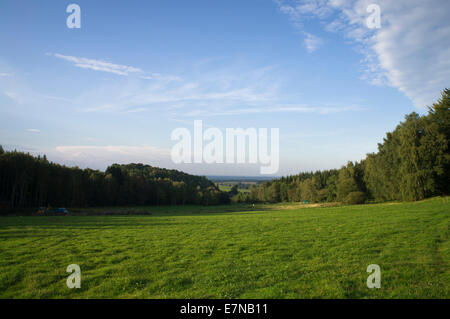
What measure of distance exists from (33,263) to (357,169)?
87.8 m

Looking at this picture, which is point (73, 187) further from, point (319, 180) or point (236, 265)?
point (319, 180)

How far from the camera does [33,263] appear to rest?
10828mm

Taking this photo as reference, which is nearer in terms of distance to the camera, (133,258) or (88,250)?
(133,258)

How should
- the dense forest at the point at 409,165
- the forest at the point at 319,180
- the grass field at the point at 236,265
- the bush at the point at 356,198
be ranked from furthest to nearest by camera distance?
1. the bush at the point at 356,198
2. the forest at the point at 319,180
3. the dense forest at the point at 409,165
4. the grass field at the point at 236,265

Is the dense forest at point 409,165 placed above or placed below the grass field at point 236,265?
above

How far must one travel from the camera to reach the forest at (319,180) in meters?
42.5

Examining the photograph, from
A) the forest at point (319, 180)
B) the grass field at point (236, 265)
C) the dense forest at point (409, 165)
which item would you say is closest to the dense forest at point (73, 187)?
the forest at point (319, 180)

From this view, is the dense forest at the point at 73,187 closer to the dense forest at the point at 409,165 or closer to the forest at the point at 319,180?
the forest at the point at 319,180

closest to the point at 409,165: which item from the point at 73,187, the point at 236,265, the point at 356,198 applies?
the point at 356,198

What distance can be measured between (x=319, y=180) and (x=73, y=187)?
105964mm

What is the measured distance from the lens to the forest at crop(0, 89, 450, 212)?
42.5 m

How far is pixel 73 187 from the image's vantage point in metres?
70.4
